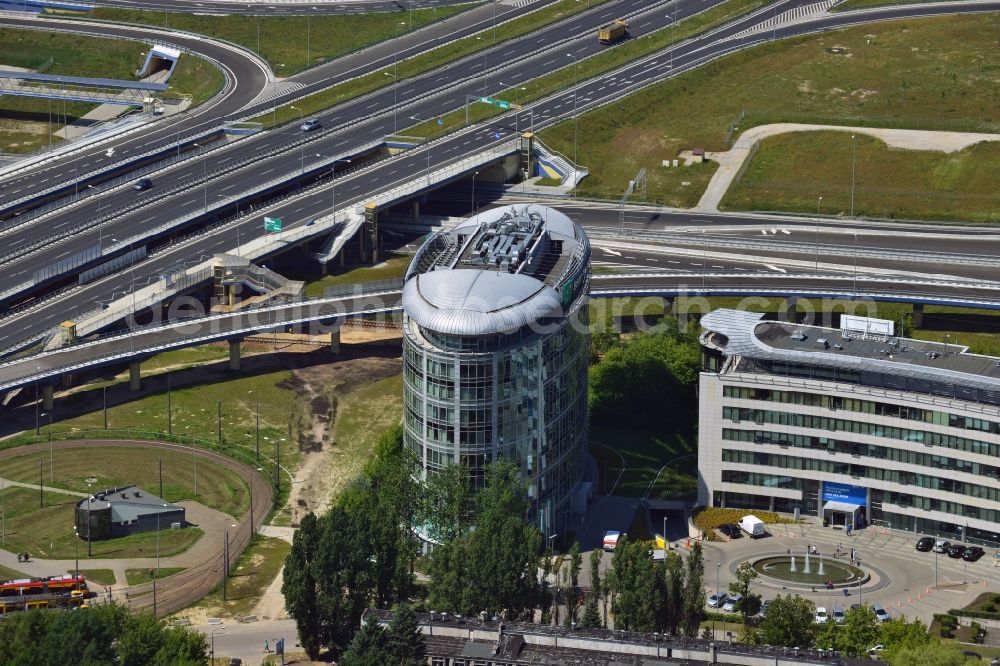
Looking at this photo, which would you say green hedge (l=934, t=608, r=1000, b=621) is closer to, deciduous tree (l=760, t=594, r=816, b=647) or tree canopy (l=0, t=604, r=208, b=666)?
deciduous tree (l=760, t=594, r=816, b=647)

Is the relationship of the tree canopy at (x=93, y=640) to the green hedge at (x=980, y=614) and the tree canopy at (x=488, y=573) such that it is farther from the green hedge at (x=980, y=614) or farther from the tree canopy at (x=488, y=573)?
the green hedge at (x=980, y=614)

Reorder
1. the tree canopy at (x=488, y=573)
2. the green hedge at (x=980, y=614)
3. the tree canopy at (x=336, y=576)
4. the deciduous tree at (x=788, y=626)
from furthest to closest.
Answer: the green hedge at (x=980, y=614), the tree canopy at (x=336, y=576), the tree canopy at (x=488, y=573), the deciduous tree at (x=788, y=626)

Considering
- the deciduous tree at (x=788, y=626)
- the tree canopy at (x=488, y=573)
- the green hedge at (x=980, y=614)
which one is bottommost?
the green hedge at (x=980, y=614)

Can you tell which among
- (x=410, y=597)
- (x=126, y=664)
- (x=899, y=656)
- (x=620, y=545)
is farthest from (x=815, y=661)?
(x=126, y=664)

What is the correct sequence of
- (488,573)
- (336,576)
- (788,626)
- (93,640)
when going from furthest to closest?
1. (336,576)
2. (488,573)
3. (788,626)
4. (93,640)

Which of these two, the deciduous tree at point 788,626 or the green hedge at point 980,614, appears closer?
the deciduous tree at point 788,626

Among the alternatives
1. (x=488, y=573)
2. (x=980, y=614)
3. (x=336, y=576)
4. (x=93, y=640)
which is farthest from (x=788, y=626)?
(x=93, y=640)

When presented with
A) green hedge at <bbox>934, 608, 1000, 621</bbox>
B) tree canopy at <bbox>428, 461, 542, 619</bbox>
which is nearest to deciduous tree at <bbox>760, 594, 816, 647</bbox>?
green hedge at <bbox>934, 608, 1000, 621</bbox>

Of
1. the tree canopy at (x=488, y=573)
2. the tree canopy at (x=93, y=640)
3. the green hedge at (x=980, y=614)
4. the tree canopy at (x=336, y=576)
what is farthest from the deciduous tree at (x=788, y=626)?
the tree canopy at (x=93, y=640)

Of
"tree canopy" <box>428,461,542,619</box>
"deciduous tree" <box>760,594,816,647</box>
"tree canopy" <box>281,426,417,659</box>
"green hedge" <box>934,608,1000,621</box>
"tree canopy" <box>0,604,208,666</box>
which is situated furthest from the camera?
"green hedge" <box>934,608,1000,621</box>

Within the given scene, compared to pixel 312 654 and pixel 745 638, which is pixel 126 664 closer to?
pixel 312 654

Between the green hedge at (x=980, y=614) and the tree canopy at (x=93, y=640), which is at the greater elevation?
the tree canopy at (x=93, y=640)

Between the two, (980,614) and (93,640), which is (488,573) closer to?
(93,640)
